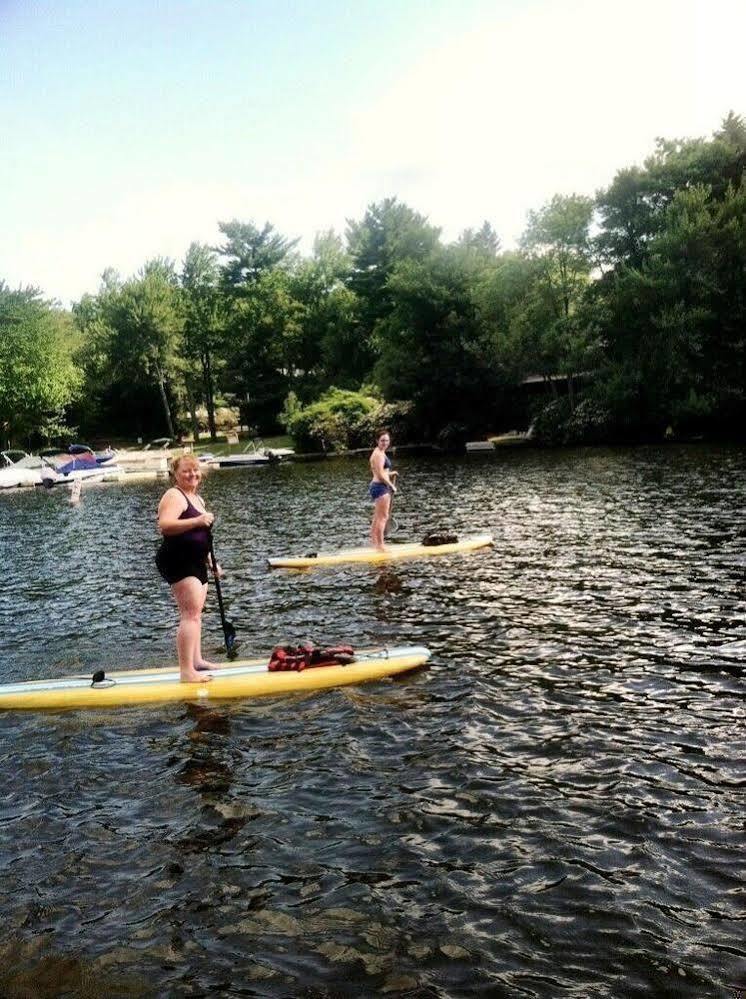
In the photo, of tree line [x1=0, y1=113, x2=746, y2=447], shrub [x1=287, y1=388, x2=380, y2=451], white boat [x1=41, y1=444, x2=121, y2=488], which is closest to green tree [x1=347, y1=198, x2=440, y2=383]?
tree line [x1=0, y1=113, x2=746, y2=447]

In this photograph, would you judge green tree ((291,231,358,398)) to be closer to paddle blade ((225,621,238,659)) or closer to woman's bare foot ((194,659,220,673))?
paddle blade ((225,621,238,659))

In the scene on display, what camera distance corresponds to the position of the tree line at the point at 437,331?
44.3 metres

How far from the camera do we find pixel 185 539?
339 inches

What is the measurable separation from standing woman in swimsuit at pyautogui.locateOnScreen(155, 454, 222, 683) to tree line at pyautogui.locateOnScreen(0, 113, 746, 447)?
129ft

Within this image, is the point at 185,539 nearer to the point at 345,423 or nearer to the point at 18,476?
the point at 345,423

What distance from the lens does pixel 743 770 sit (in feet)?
21.4

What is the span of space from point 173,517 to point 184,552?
1.67 feet

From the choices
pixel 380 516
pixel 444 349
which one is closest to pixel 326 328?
pixel 444 349

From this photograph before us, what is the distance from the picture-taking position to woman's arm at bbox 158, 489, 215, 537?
27.2ft

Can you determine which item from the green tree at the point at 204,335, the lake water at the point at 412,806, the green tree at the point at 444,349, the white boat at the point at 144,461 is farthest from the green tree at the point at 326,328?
the lake water at the point at 412,806

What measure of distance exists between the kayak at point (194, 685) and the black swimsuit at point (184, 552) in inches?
58.7

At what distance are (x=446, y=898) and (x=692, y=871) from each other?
1721 millimetres

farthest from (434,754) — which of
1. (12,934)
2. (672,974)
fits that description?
(12,934)

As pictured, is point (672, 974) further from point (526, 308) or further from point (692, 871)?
point (526, 308)
